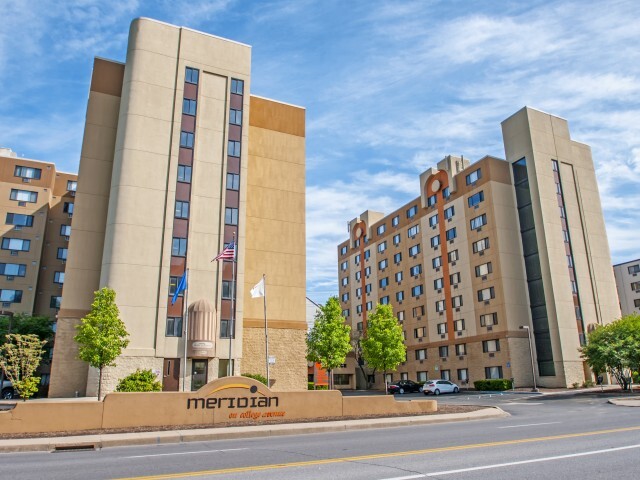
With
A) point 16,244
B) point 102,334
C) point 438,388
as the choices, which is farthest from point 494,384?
point 16,244

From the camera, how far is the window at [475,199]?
57.1 meters

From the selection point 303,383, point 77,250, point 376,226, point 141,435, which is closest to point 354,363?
point 376,226

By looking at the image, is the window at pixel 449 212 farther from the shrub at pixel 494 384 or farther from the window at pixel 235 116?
the window at pixel 235 116

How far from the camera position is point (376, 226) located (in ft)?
263

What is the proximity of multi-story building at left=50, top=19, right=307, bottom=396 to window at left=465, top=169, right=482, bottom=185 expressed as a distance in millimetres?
23577

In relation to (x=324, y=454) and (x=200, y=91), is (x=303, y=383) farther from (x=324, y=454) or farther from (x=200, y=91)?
(x=324, y=454)

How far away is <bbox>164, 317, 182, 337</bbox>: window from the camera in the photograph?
1414 inches

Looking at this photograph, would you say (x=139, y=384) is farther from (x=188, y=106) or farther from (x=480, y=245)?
(x=480, y=245)

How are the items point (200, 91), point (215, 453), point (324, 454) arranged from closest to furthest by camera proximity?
1. point (324, 454)
2. point (215, 453)
3. point (200, 91)

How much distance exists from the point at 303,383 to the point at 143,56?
29.1 meters

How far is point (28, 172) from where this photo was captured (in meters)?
62.3

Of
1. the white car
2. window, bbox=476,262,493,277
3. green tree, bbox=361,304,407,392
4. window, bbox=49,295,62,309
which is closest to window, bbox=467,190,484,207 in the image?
window, bbox=476,262,493,277

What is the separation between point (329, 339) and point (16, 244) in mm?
40533

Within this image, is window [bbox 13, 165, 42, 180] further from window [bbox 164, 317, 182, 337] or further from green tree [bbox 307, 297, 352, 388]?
green tree [bbox 307, 297, 352, 388]
